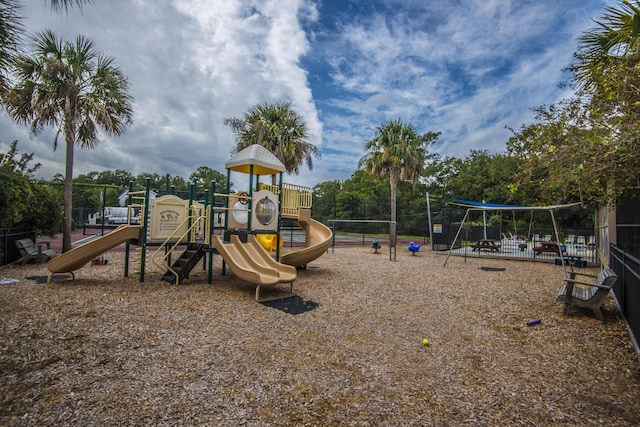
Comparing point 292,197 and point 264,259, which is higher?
point 292,197

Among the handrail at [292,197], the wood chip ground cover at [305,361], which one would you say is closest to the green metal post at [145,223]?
the wood chip ground cover at [305,361]

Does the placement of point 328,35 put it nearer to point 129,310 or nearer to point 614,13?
point 614,13

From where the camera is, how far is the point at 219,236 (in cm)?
757

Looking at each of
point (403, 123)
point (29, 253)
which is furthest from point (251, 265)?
point (403, 123)

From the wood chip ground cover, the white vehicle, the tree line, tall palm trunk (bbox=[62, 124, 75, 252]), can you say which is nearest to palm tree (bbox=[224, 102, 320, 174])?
the tree line

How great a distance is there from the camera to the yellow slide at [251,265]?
6195 millimetres

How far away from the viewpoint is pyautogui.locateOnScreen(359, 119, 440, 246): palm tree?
19.7 metres

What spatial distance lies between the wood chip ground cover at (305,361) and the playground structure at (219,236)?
0.70 m

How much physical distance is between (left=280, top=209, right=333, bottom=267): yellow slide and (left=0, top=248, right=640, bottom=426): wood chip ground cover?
265cm

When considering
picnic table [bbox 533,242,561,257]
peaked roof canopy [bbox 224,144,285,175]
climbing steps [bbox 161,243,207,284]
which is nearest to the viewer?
climbing steps [bbox 161,243,207,284]

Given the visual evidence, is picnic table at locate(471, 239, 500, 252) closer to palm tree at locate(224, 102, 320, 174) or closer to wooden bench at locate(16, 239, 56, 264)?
palm tree at locate(224, 102, 320, 174)

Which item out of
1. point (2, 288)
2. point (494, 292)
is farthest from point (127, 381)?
point (494, 292)

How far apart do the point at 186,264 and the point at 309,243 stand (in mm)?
4023

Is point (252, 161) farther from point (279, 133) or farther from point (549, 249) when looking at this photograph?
point (549, 249)
